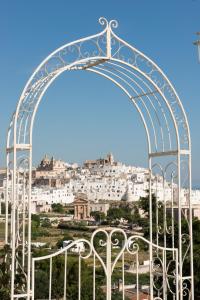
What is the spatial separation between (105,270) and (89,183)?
76.1 meters

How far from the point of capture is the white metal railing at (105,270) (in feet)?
11.7

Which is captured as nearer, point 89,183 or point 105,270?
point 105,270

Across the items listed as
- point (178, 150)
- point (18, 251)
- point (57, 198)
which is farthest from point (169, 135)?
point (57, 198)

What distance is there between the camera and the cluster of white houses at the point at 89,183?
2795 inches

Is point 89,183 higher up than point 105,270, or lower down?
higher up

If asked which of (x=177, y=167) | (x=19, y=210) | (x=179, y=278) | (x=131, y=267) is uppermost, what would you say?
(x=177, y=167)

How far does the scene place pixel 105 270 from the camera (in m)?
3.62

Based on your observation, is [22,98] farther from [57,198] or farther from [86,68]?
[57,198]

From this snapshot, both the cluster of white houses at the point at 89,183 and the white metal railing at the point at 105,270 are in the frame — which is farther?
the cluster of white houses at the point at 89,183

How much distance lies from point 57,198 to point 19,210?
227ft

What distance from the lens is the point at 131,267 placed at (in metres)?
25.1

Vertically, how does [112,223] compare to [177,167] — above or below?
below

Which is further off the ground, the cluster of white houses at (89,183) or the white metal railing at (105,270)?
the cluster of white houses at (89,183)

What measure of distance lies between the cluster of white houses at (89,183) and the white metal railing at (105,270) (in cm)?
4393
